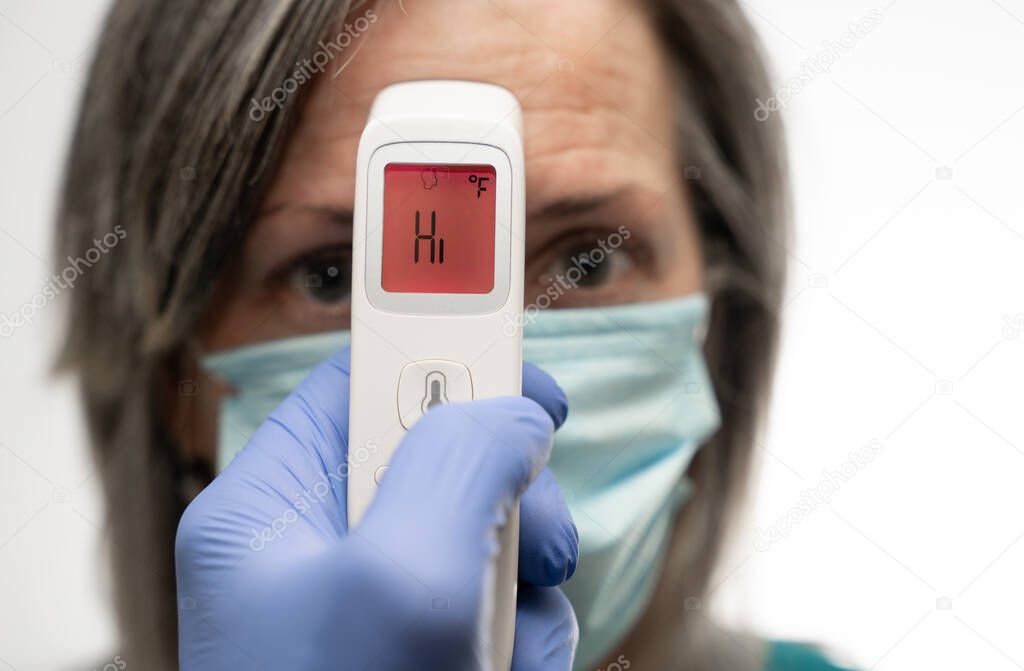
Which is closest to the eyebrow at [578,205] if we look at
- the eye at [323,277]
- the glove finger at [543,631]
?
the eye at [323,277]

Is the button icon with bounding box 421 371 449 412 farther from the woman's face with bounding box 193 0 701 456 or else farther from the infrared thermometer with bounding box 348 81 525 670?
the woman's face with bounding box 193 0 701 456

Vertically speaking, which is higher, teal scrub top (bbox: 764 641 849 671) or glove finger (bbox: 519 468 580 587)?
glove finger (bbox: 519 468 580 587)

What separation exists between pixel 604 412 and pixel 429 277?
1.17 feet

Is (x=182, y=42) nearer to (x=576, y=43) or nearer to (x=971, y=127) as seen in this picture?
(x=576, y=43)

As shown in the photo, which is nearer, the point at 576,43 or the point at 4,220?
the point at 576,43

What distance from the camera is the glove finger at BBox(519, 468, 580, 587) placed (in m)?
0.71

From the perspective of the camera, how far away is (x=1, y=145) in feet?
3.26

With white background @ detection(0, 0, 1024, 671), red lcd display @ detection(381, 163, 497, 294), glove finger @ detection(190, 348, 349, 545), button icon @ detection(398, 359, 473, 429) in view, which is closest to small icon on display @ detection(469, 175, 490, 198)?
red lcd display @ detection(381, 163, 497, 294)

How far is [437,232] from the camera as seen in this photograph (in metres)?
0.63

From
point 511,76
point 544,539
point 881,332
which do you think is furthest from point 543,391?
point 881,332

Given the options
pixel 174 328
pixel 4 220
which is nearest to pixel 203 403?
pixel 174 328

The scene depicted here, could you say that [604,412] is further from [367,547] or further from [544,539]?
[367,547]

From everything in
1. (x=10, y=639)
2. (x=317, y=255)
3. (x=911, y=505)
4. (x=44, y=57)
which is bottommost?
(x=10, y=639)

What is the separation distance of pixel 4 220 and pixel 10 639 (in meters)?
0.52
